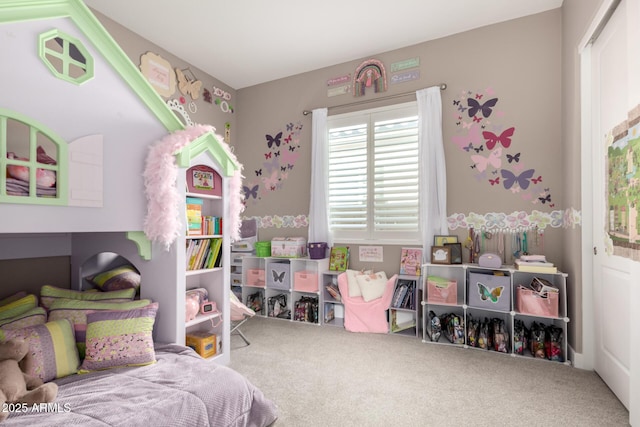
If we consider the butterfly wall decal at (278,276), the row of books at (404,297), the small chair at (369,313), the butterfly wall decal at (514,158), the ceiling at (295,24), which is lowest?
the small chair at (369,313)

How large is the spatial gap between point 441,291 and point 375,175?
4.82 ft

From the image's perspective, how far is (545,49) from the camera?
10.2 feet

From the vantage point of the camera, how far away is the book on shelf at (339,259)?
12.9ft

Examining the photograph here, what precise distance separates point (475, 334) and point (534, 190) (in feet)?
4.82

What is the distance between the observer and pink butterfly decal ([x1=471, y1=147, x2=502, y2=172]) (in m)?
3.29

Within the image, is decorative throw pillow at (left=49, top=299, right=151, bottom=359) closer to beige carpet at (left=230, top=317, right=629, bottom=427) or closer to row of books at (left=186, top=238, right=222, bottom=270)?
row of books at (left=186, top=238, right=222, bottom=270)

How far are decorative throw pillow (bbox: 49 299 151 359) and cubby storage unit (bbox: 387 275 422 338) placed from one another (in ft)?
7.75

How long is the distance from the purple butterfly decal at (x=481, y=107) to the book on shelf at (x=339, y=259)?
202 centimetres

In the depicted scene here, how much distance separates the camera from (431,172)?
3475 millimetres

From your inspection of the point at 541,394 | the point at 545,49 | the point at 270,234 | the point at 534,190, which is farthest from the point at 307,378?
the point at 545,49

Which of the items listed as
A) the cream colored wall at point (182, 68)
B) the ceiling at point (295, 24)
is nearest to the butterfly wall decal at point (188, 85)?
the cream colored wall at point (182, 68)

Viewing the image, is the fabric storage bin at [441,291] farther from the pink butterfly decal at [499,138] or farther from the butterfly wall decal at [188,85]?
the butterfly wall decal at [188,85]

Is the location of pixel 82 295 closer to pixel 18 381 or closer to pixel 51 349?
pixel 51 349

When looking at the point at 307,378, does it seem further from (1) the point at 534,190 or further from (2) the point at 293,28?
(2) the point at 293,28
